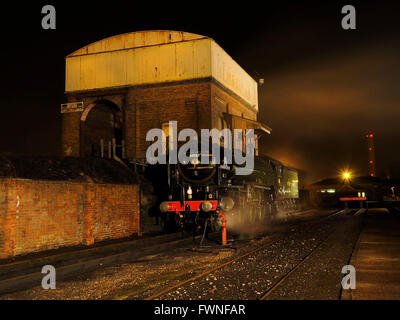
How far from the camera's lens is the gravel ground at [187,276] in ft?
22.5

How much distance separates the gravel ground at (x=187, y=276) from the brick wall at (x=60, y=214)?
249cm

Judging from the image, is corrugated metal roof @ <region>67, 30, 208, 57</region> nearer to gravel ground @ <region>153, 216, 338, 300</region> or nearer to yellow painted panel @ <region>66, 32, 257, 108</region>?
yellow painted panel @ <region>66, 32, 257, 108</region>

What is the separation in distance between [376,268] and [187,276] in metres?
4.16

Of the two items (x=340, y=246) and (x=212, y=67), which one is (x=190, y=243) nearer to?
(x=340, y=246)

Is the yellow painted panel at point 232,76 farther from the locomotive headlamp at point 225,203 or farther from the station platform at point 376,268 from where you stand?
the station platform at point 376,268

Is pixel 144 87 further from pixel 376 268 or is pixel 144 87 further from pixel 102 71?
pixel 376 268

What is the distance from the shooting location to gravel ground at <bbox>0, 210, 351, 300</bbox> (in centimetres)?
686

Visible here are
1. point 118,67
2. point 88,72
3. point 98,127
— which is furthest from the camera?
point 98,127

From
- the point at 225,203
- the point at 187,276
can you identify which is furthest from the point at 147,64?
the point at 187,276

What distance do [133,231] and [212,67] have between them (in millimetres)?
11758

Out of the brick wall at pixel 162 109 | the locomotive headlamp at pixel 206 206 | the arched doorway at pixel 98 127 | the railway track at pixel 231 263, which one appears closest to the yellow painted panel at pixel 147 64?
the brick wall at pixel 162 109

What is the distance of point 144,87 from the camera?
78.1 ft

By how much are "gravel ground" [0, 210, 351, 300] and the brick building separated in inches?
479
